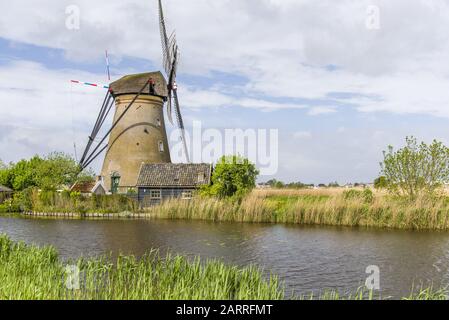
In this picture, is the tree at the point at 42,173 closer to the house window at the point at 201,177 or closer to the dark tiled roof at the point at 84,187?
the dark tiled roof at the point at 84,187

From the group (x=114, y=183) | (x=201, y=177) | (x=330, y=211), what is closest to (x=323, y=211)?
(x=330, y=211)

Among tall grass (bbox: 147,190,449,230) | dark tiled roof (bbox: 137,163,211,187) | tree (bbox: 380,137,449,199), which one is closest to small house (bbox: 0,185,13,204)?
dark tiled roof (bbox: 137,163,211,187)

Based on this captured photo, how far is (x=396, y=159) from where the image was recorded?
72.9 ft

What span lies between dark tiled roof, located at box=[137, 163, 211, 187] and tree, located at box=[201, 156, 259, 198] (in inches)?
102

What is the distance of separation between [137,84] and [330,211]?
678 inches

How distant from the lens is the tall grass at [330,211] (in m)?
19.7

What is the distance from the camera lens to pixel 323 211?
21156 millimetres

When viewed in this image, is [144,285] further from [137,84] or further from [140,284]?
[137,84]

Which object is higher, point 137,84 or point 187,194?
point 137,84

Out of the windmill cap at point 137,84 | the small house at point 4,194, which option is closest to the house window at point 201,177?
the windmill cap at point 137,84

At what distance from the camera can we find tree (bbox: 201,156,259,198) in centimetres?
2483
